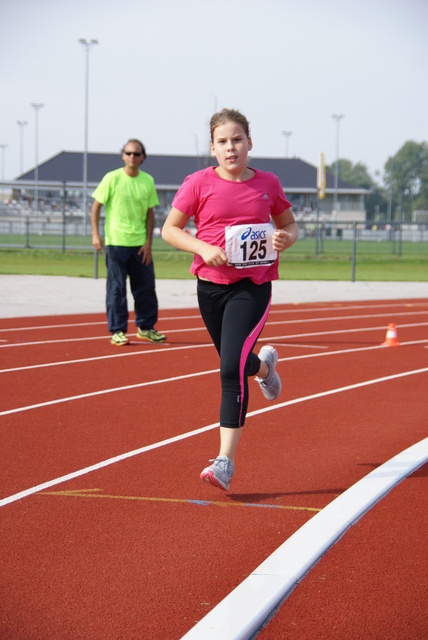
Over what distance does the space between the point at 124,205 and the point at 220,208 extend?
550 cm

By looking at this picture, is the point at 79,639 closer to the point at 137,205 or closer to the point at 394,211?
the point at 137,205

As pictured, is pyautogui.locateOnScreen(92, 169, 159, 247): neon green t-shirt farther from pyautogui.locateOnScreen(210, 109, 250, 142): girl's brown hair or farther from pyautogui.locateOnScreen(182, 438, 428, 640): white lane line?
pyautogui.locateOnScreen(182, 438, 428, 640): white lane line

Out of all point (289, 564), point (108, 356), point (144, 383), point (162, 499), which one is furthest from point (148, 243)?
point (289, 564)

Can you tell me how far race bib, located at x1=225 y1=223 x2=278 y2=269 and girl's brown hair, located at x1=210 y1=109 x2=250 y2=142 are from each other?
49 centimetres

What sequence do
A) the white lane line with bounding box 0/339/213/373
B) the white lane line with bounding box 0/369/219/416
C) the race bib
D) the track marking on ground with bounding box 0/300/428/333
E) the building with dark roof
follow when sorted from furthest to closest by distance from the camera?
the building with dark roof → the track marking on ground with bounding box 0/300/428/333 → the white lane line with bounding box 0/339/213/373 → the white lane line with bounding box 0/369/219/416 → the race bib

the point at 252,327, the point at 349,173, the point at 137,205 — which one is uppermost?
the point at 349,173

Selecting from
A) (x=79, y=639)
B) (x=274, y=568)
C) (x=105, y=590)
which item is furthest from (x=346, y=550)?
(x=79, y=639)

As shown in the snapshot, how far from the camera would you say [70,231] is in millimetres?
35781

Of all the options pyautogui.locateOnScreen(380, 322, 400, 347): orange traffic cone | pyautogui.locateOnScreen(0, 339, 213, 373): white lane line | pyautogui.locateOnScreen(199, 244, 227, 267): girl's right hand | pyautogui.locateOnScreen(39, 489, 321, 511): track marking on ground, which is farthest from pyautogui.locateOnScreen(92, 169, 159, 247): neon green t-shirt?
pyautogui.locateOnScreen(39, 489, 321, 511): track marking on ground

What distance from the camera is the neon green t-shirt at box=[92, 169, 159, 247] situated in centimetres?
988

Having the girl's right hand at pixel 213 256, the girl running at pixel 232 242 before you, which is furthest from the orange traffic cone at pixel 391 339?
the girl's right hand at pixel 213 256

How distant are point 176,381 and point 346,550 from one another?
4265mm

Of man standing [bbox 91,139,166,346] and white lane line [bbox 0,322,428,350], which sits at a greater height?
man standing [bbox 91,139,166,346]

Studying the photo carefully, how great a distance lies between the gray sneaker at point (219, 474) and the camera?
4.25m
